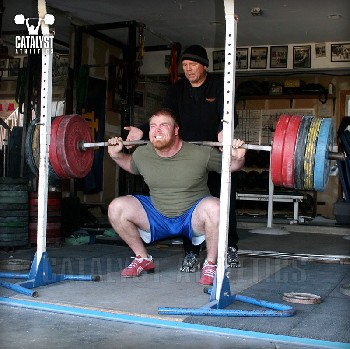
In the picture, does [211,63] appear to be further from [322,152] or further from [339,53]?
[322,152]

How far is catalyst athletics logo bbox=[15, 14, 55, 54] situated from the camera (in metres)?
2.62

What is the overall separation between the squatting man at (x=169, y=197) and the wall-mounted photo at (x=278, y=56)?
4.48m

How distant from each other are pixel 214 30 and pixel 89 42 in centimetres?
139

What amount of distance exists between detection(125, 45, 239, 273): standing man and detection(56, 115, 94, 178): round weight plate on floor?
351mm

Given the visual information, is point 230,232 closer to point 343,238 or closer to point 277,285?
point 277,285

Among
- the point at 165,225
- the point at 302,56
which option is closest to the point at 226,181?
the point at 165,225

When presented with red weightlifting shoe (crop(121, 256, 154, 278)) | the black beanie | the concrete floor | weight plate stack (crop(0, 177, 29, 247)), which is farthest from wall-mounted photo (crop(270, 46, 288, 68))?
red weightlifting shoe (crop(121, 256, 154, 278))

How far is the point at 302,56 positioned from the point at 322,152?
4.90 m

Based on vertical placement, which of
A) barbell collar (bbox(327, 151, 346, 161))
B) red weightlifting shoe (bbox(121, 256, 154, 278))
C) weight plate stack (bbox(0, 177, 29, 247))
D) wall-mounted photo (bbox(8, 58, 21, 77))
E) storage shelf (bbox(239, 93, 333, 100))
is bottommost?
red weightlifting shoe (bbox(121, 256, 154, 278))

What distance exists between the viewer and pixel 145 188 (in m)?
6.38

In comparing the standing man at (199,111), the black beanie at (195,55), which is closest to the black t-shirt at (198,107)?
the standing man at (199,111)

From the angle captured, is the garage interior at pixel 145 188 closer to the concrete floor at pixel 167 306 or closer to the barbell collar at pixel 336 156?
the concrete floor at pixel 167 306

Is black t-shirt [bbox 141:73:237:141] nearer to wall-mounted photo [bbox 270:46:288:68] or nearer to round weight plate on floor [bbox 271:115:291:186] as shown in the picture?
round weight plate on floor [bbox 271:115:291:186]

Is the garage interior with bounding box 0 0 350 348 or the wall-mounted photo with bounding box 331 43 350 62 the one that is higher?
the wall-mounted photo with bounding box 331 43 350 62
